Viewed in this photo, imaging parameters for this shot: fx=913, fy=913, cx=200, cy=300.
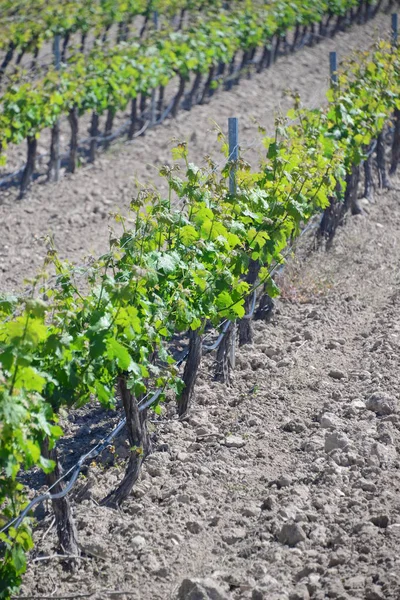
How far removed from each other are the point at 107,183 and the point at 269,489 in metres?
6.86

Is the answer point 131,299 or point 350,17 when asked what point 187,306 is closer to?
point 131,299

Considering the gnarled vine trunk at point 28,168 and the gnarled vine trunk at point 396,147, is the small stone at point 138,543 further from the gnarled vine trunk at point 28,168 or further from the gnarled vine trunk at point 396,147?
the gnarled vine trunk at point 396,147

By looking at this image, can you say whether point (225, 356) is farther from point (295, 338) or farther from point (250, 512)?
Result: point (250, 512)

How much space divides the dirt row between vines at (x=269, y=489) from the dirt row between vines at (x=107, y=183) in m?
1.72

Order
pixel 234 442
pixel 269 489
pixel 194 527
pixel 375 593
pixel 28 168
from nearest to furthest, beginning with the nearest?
pixel 375 593 → pixel 194 527 → pixel 269 489 → pixel 234 442 → pixel 28 168

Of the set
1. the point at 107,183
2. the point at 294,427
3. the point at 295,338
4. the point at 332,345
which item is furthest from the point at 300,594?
the point at 107,183

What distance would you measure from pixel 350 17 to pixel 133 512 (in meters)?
19.1

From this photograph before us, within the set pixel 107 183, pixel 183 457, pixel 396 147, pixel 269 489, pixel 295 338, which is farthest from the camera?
pixel 396 147

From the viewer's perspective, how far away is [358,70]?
9352mm

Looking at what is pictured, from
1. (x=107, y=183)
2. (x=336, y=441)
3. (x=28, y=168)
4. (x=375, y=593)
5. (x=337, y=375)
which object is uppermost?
(x=375, y=593)

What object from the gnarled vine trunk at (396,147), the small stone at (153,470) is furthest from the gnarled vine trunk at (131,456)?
the gnarled vine trunk at (396,147)

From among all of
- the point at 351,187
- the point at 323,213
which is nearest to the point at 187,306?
the point at 323,213

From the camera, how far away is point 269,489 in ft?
17.0

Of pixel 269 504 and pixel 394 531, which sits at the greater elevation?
pixel 394 531
